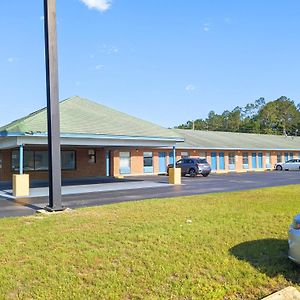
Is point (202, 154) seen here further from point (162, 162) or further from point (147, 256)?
point (147, 256)

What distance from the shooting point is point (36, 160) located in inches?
1070

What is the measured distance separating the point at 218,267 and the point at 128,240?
1958 mm

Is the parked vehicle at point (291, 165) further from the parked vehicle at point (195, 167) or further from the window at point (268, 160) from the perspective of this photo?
the parked vehicle at point (195, 167)

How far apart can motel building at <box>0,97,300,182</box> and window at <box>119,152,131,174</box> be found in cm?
4

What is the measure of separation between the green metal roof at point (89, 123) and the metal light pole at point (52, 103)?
5.56 meters

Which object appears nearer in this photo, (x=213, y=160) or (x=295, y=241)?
(x=295, y=241)

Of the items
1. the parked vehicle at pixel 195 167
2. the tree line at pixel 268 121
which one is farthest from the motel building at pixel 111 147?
the tree line at pixel 268 121

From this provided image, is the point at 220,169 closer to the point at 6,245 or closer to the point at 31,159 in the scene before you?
the point at 31,159

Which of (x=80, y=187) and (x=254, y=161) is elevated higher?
(x=254, y=161)

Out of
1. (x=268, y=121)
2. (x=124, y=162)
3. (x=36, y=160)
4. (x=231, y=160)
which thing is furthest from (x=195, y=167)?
(x=268, y=121)

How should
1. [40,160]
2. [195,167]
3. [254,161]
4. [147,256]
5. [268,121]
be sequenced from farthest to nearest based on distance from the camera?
[268,121] < [254,161] < [195,167] < [40,160] < [147,256]

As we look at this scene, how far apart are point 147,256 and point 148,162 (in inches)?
1134

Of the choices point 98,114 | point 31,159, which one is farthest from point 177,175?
point 31,159

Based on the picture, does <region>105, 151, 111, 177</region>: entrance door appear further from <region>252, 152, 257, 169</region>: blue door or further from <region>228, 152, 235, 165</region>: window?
<region>252, 152, 257, 169</region>: blue door
